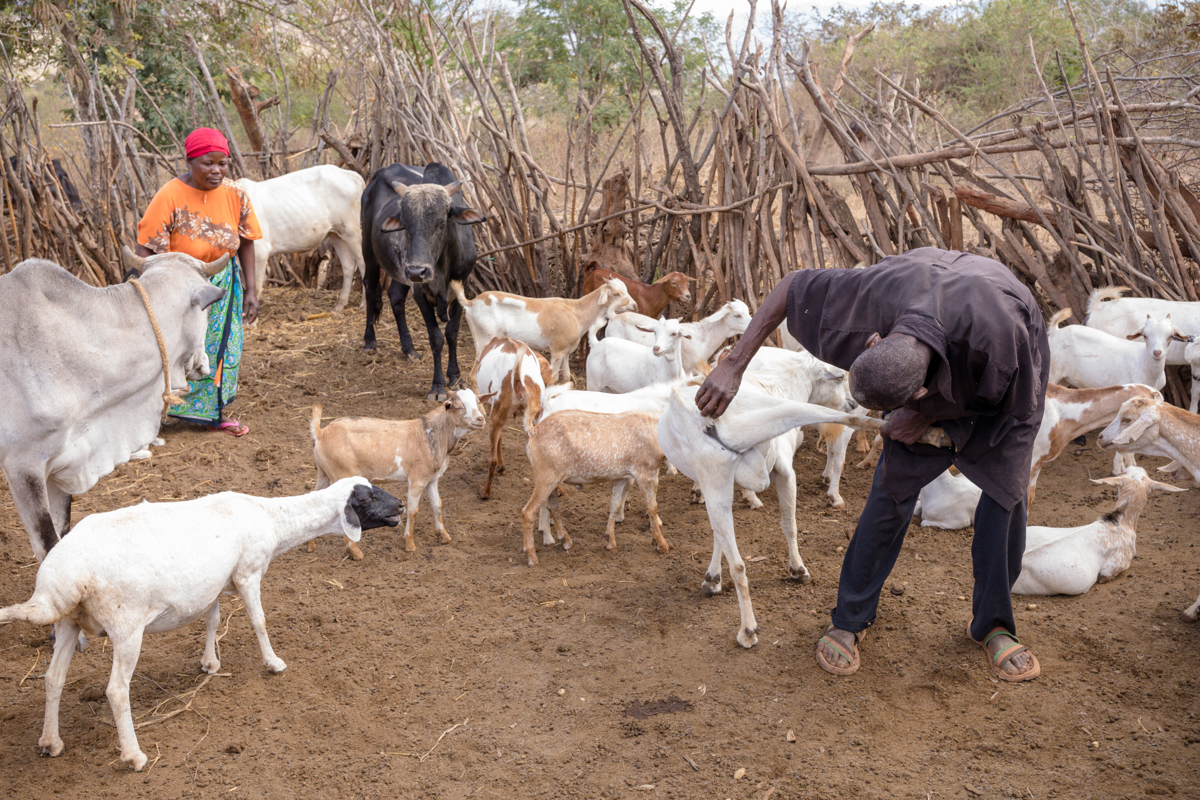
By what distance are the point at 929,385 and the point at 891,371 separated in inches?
15.2

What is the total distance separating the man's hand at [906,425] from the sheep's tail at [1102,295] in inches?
149

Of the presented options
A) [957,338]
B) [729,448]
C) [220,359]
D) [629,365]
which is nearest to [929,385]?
[957,338]

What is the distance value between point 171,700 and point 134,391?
141cm

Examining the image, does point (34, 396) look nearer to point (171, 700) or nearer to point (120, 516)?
point (120, 516)

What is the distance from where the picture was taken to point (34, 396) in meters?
3.88

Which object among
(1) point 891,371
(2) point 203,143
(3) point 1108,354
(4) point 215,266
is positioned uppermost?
(2) point 203,143

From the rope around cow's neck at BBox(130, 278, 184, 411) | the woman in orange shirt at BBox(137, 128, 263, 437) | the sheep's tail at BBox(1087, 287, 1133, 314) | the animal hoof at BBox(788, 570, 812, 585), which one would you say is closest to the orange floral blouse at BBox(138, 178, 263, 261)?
the woman in orange shirt at BBox(137, 128, 263, 437)

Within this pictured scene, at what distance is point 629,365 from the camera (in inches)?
267

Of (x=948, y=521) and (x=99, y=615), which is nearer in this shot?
(x=99, y=615)

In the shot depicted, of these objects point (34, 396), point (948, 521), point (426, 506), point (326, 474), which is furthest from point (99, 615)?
point (948, 521)

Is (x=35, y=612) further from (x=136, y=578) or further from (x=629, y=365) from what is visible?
(x=629, y=365)

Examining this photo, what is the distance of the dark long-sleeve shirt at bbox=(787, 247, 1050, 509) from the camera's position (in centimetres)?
298

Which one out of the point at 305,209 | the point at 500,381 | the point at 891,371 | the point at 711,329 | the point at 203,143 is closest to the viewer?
the point at 891,371

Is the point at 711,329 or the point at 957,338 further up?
the point at 957,338
